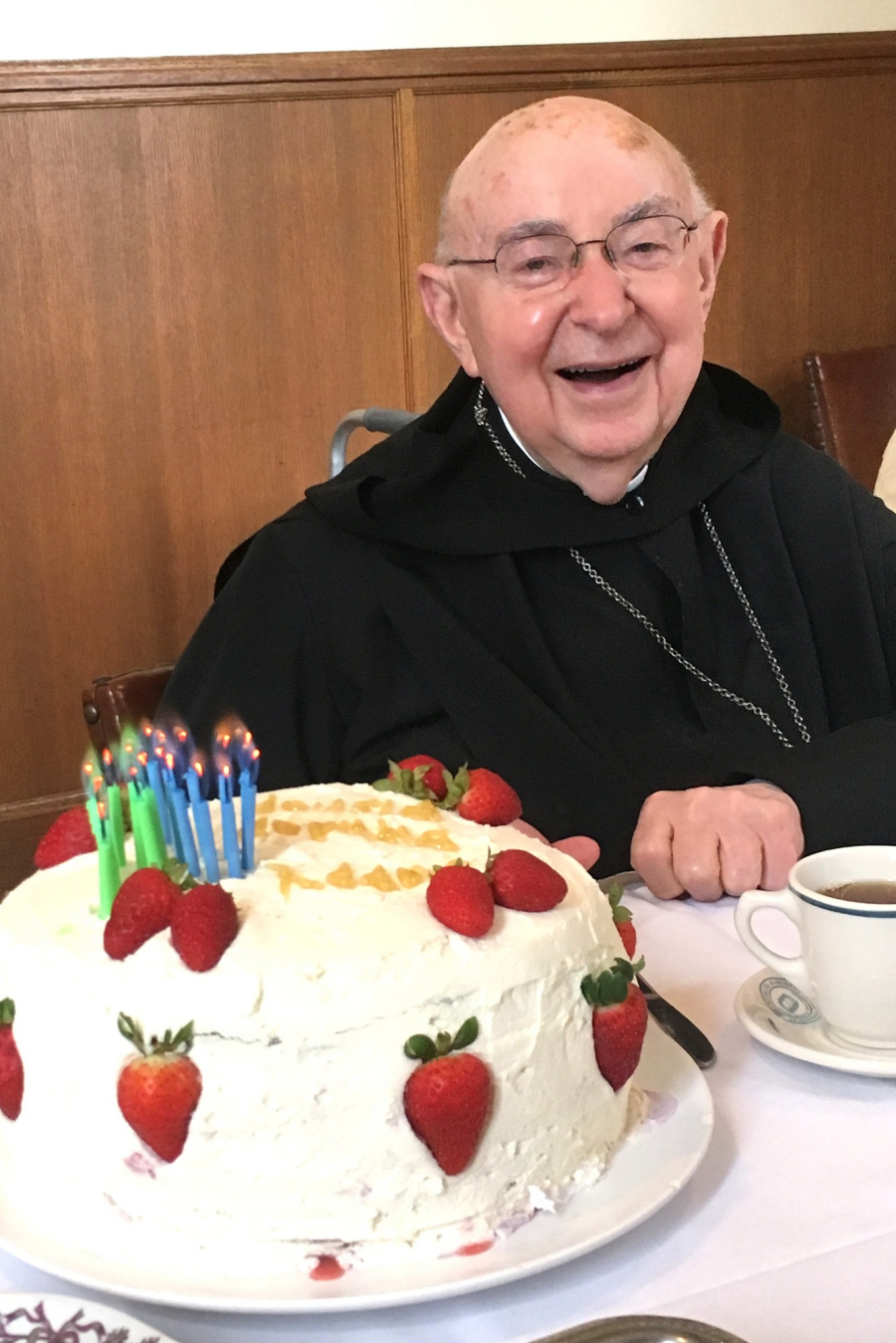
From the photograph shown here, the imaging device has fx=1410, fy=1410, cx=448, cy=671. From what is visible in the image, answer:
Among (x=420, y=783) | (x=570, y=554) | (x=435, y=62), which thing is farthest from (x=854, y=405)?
(x=420, y=783)

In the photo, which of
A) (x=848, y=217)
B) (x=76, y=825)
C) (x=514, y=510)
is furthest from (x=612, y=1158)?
(x=848, y=217)

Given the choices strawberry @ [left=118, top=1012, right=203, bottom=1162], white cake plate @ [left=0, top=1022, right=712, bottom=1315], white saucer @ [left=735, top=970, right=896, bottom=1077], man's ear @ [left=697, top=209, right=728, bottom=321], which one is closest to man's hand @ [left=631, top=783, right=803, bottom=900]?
white saucer @ [left=735, top=970, right=896, bottom=1077]

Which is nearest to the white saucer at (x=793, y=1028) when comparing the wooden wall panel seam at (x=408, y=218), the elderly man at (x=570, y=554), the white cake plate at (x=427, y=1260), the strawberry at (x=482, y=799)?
the white cake plate at (x=427, y=1260)

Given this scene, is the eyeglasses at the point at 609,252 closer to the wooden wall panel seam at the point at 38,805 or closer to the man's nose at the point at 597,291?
the man's nose at the point at 597,291

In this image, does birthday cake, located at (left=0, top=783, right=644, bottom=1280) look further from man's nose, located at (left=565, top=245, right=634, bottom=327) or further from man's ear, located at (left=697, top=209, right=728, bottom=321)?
man's ear, located at (left=697, top=209, right=728, bottom=321)

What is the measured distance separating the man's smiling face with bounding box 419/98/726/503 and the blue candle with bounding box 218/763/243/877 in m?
1.10

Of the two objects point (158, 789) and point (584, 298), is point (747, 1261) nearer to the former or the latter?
point (158, 789)

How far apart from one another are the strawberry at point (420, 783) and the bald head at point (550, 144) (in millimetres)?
1023

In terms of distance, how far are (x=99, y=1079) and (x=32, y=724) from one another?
134 inches

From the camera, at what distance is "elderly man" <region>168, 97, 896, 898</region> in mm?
1867

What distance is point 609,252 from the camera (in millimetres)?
1854

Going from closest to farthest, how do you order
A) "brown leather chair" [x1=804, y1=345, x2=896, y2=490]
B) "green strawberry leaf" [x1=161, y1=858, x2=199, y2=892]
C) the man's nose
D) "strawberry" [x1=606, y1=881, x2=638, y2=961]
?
"green strawberry leaf" [x1=161, y1=858, x2=199, y2=892] < "strawberry" [x1=606, y1=881, x2=638, y2=961] < the man's nose < "brown leather chair" [x1=804, y1=345, x2=896, y2=490]

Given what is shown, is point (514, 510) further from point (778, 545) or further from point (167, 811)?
point (167, 811)

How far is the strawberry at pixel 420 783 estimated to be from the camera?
1.12 meters
